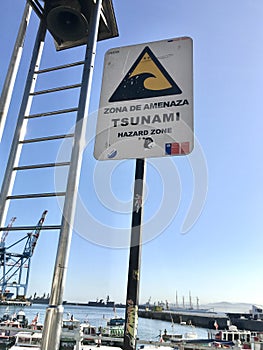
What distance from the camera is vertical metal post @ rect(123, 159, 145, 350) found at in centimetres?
166

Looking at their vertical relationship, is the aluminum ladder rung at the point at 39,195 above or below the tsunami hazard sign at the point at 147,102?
below

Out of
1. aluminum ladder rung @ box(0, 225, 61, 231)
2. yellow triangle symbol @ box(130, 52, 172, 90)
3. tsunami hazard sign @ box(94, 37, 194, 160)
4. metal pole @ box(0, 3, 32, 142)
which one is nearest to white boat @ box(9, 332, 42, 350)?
aluminum ladder rung @ box(0, 225, 61, 231)

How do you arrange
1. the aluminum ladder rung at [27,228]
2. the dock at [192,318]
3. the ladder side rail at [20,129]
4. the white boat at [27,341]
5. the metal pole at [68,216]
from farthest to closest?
the dock at [192,318], the white boat at [27,341], the ladder side rail at [20,129], the aluminum ladder rung at [27,228], the metal pole at [68,216]

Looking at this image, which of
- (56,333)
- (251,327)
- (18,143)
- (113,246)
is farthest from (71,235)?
(251,327)

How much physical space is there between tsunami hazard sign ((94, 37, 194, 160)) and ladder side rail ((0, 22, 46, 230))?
0.58 metres

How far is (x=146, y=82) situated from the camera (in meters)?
2.19

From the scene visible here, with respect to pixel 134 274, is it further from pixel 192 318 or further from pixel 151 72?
pixel 192 318

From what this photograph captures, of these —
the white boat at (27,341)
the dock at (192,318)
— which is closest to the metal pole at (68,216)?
the white boat at (27,341)

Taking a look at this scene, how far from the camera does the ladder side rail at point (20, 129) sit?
6.42ft

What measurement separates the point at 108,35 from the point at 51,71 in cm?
70

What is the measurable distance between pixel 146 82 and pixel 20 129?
3.34 ft

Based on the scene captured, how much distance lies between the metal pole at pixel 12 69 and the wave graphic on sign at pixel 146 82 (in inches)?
31.2

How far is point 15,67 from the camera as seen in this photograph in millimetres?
2330

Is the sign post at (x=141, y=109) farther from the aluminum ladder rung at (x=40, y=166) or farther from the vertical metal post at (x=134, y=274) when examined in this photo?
the aluminum ladder rung at (x=40, y=166)
